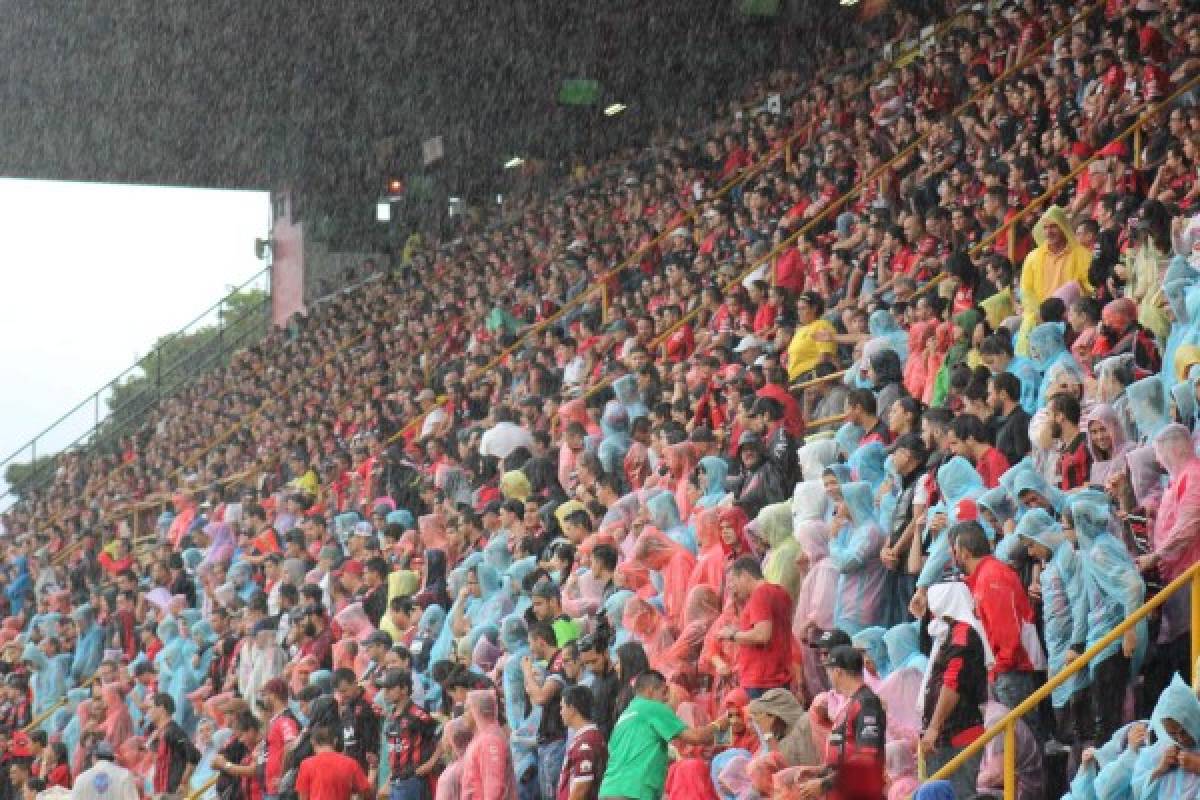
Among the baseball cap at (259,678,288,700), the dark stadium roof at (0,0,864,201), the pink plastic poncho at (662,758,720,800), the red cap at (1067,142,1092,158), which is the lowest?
the pink plastic poncho at (662,758,720,800)

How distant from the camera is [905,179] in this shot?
48.3 ft

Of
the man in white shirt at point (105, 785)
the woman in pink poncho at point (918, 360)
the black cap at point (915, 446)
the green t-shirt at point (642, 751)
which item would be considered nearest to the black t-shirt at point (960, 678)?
the green t-shirt at point (642, 751)

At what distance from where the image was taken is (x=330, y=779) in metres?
9.86

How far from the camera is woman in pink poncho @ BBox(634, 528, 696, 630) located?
31.7 feet

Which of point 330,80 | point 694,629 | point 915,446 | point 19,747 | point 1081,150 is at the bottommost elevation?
point 19,747

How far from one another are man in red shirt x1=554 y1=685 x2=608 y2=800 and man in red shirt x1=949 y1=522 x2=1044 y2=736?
1990 millimetres

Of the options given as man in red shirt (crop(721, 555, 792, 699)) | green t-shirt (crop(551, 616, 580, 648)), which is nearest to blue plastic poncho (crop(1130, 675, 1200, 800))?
man in red shirt (crop(721, 555, 792, 699))

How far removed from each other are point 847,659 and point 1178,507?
1332 mm

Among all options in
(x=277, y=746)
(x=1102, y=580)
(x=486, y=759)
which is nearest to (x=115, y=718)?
(x=277, y=746)

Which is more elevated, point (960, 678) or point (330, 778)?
point (960, 678)

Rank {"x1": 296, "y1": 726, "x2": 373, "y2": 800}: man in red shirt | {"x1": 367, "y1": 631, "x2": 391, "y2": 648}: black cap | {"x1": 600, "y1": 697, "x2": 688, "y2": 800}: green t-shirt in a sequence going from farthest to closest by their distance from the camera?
{"x1": 367, "y1": 631, "x2": 391, "y2": 648}: black cap, {"x1": 296, "y1": 726, "x2": 373, "y2": 800}: man in red shirt, {"x1": 600, "y1": 697, "x2": 688, "y2": 800}: green t-shirt

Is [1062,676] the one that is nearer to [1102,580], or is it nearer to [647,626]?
[1102,580]

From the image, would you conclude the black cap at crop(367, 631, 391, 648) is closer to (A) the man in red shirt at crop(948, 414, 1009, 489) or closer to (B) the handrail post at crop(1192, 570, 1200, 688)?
(A) the man in red shirt at crop(948, 414, 1009, 489)

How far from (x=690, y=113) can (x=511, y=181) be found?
3398mm
